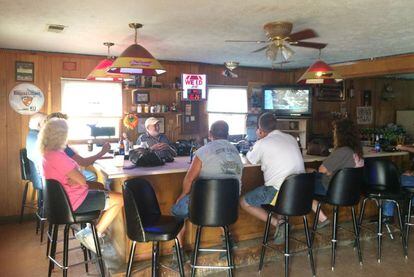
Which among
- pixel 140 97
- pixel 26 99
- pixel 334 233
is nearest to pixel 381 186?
pixel 334 233

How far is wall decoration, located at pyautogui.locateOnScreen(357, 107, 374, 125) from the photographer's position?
315 inches

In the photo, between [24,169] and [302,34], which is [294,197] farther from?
[24,169]

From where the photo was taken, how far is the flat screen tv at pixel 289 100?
663cm

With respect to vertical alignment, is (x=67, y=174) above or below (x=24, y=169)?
above

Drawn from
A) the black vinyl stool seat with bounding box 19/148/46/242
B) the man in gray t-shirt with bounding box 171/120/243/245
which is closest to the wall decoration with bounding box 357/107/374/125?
the man in gray t-shirt with bounding box 171/120/243/245

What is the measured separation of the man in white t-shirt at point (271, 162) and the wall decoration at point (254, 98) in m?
3.57

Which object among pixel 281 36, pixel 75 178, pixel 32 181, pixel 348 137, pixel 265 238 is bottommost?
pixel 265 238

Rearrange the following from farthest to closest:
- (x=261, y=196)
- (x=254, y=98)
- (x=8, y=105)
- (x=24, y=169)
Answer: (x=254, y=98)
(x=8, y=105)
(x=24, y=169)
(x=261, y=196)

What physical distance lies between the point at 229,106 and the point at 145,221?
4.31 metres

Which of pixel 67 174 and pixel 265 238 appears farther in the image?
pixel 265 238

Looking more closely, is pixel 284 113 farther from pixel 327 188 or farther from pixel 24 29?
pixel 24 29

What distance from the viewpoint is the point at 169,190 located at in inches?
127

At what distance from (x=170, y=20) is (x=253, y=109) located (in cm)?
370

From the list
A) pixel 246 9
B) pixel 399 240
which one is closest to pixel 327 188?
pixel 399 240
